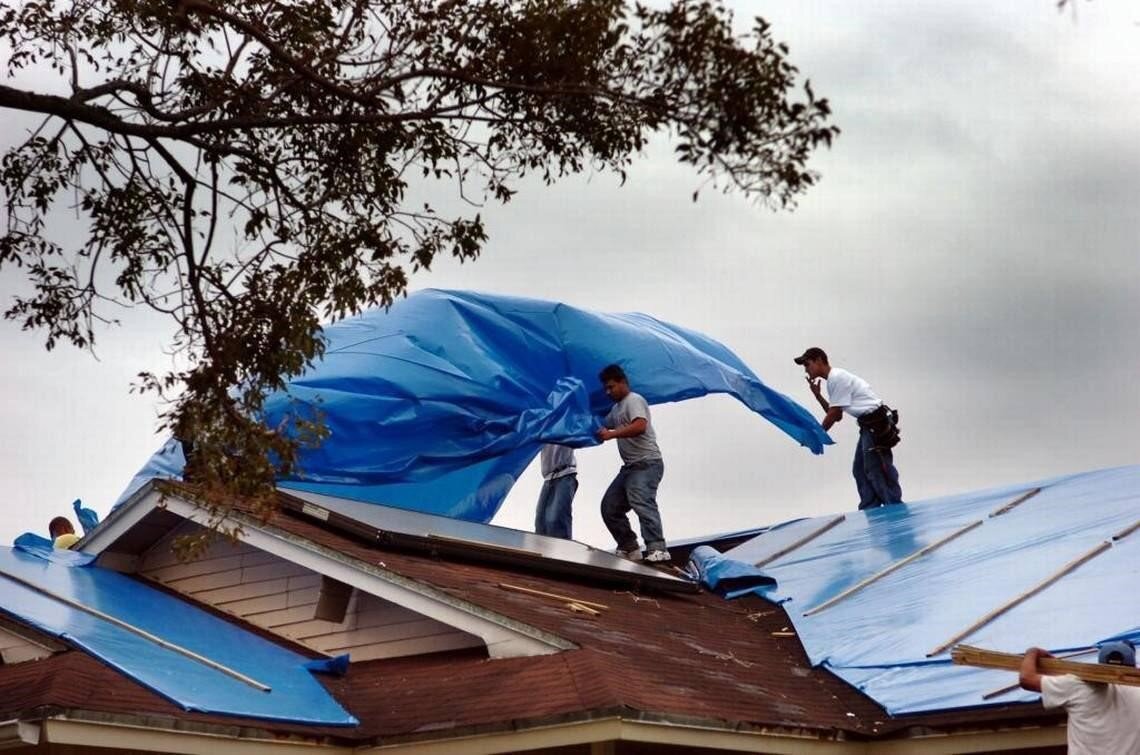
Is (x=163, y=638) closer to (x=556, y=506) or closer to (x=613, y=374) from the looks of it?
(x=613, y=374)

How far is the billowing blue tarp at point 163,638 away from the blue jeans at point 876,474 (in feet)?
22.4

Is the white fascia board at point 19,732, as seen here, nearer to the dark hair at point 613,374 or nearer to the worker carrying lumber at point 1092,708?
the worker carrying lumber at point 1092,708

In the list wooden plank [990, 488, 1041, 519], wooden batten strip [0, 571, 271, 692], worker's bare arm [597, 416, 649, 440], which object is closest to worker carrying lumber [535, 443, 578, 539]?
worker's bare arm [597, 416, 649, 440]

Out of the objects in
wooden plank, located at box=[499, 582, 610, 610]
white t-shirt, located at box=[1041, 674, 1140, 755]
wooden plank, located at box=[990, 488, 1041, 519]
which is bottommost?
white t-shirt, located at box=[1041, 674, 1140, 755]

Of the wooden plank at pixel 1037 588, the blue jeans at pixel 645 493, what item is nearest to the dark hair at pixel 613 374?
the blue jeans at pixel 645 493

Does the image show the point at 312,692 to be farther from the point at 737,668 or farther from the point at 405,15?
the point at 405,15

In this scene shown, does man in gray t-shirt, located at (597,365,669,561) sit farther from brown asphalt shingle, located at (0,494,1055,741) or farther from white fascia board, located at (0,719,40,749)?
white fascia board, located at (0,719,40,749)

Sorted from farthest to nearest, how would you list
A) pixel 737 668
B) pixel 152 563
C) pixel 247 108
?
pixel 152 563
pixel 737 668
pixel 247 108

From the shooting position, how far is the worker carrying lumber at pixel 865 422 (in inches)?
663

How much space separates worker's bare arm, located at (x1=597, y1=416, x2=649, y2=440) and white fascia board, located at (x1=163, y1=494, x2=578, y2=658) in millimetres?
3487

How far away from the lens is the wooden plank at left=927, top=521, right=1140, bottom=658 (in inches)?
471

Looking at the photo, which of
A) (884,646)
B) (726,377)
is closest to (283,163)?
(884,646)

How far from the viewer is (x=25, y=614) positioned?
11.0 meters

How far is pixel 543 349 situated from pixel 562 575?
262 centimetres
